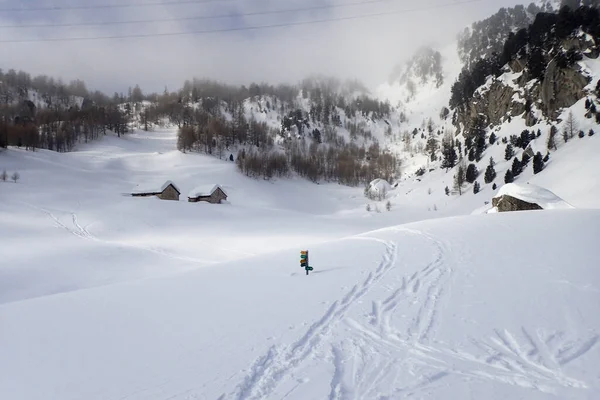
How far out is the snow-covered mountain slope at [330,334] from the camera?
4270mm

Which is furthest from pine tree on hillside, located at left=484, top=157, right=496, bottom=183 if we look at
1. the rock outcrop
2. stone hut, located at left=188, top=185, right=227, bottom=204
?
stone hut, located at left=188, top=185, right=227, bottom=204

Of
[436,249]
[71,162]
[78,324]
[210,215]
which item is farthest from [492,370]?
[71,162]

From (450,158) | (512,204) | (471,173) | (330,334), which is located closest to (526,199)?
(512,204)

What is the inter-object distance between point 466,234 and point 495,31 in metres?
175

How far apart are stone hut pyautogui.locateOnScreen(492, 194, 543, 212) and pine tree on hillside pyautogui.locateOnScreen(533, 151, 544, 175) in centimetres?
2706

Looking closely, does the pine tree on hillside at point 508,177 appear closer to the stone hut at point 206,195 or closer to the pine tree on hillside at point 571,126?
the pine tree on hillside at point 571,126

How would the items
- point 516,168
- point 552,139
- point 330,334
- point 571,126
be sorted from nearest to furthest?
point 330,334 < point 571,126 < point 552,139 < point 516,168

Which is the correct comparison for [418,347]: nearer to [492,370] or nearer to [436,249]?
[492,370]

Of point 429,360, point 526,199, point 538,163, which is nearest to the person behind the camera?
point 429,360

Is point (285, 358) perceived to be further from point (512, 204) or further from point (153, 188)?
point (153, 188)

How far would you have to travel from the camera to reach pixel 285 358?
5.02 m

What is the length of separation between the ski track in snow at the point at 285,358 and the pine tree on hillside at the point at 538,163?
52.0 m

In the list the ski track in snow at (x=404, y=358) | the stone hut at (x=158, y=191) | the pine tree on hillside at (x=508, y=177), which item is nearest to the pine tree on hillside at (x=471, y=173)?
the pine tree on hillside at (x=508, y=177)

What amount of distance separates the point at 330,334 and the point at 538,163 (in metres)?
54.5
